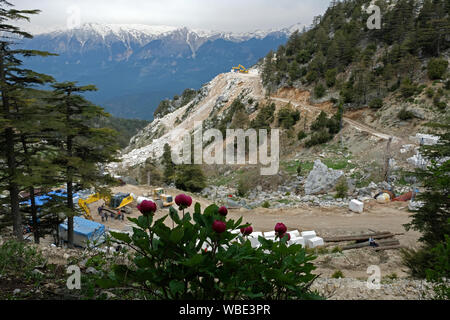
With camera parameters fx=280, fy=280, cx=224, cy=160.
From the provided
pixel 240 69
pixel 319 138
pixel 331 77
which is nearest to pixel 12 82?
pixel 319 138

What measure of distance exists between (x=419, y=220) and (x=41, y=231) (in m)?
15.0

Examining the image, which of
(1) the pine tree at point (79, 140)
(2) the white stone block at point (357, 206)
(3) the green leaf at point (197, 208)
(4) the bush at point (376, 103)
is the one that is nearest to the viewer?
(3) the green leaf at point (197, 208)

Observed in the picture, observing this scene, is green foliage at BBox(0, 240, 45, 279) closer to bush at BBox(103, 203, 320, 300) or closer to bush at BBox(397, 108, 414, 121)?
bush at BBox(103, 203, 320, 300)

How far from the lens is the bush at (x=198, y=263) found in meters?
2.00

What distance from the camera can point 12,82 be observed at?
980cm

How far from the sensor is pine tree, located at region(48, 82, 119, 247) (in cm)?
1112

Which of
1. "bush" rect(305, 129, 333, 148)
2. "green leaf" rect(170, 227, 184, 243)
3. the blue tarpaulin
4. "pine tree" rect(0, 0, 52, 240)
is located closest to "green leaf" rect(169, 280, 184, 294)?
"green leaf" rect(170, 227, 184, 243)

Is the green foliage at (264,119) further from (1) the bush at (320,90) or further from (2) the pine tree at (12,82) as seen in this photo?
(2) the pine tree at (12,82)

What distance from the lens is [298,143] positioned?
36.5 metres

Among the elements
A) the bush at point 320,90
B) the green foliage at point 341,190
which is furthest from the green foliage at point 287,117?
the green foliage at point 341,190

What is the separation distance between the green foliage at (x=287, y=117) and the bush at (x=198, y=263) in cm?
3845

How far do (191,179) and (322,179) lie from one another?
44.8 ft

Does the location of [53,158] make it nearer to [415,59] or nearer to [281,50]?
[415,59]

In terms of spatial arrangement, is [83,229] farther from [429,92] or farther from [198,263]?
[429,92]
